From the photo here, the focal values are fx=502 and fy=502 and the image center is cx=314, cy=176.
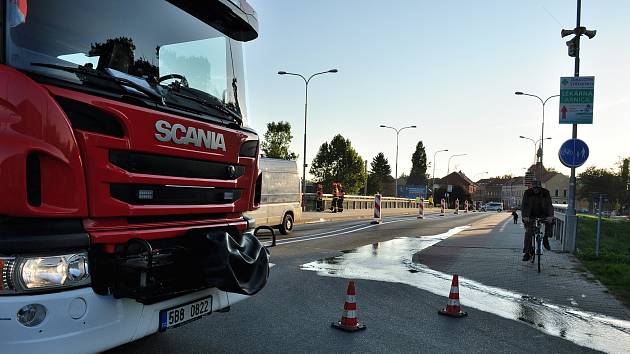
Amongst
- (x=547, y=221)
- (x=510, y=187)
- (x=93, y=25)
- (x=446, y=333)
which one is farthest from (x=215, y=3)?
(x=510, y=187)

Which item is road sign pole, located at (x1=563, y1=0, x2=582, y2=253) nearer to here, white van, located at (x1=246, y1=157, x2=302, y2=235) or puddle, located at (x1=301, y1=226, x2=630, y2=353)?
puddle, located at (x1=301, y1=226, x2=630, y2=353)

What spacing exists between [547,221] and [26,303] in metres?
10.1

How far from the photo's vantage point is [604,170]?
9269 cm

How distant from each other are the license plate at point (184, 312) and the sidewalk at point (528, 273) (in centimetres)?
541

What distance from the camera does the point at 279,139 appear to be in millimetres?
66375

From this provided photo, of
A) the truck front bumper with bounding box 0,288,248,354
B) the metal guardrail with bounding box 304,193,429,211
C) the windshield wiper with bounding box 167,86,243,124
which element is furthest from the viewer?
the metal guardrail with bounding box 304,193,429,211

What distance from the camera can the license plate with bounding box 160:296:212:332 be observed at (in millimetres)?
3438

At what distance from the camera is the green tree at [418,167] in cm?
12775

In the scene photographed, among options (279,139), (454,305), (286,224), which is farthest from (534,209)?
(279,139)

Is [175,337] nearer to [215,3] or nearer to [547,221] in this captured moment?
[215,3]

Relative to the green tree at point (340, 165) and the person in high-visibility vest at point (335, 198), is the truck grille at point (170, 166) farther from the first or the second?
the green tree at point (340, 165)

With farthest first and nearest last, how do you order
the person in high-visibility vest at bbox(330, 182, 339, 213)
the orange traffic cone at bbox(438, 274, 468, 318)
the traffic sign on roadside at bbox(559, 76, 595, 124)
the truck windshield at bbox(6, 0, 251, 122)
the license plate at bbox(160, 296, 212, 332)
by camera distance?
the person in high-visibility vest at bbox(330, 182, 339, 213), the traffic sign on roadside at bbox(559, 76, 595, 124), the orange traffic cone at bbox(438, 274, 468, 318), the license plate at bbox(160, 296, 212, 332), the truck windshield at bbox(6, 0, 251, 122)

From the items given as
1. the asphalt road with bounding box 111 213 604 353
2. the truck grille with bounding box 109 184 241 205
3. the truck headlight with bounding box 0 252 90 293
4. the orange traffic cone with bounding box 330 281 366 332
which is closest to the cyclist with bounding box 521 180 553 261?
the asphalt road with bounding box 111 213 604 353

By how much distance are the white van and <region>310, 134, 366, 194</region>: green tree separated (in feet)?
251
